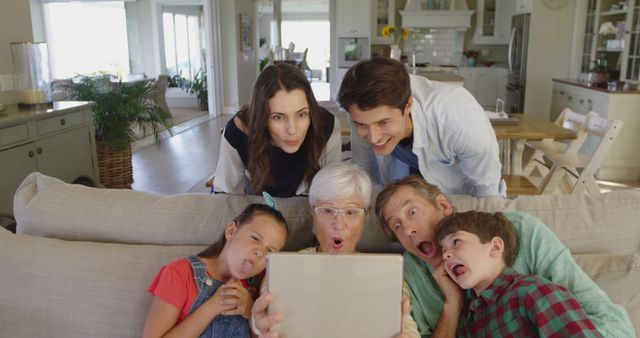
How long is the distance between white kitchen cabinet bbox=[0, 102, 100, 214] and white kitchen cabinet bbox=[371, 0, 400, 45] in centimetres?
640

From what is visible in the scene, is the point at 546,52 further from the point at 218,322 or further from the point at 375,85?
the point at 218,322

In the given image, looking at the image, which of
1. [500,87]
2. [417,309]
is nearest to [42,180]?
[417,309]

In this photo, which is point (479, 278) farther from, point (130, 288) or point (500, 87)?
point (500, 87)

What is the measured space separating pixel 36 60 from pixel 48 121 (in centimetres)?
53

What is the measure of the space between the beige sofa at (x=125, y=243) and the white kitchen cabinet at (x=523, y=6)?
6044 mm

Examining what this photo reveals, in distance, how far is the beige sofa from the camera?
145 cm

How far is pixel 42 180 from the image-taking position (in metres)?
1.68

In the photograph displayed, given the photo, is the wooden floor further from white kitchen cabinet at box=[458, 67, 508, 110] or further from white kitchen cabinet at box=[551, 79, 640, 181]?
white kitchen cabinet at box=[458, 67, 508, 110]

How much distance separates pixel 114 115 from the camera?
4207 mm

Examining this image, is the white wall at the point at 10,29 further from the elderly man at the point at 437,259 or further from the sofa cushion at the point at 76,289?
the elderly man at the point at 437,259

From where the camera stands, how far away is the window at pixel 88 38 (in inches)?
457

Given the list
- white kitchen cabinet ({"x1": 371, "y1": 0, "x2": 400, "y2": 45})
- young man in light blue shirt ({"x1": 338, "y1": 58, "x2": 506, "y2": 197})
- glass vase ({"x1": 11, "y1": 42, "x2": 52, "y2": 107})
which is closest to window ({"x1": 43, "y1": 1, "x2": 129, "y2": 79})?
white kitchen cabinet ({"x1": 371, "y1": 0, "x2": 400, "y2": 45})

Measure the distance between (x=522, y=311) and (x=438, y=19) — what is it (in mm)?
8643

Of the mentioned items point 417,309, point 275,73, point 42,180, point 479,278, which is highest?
point 275,73
